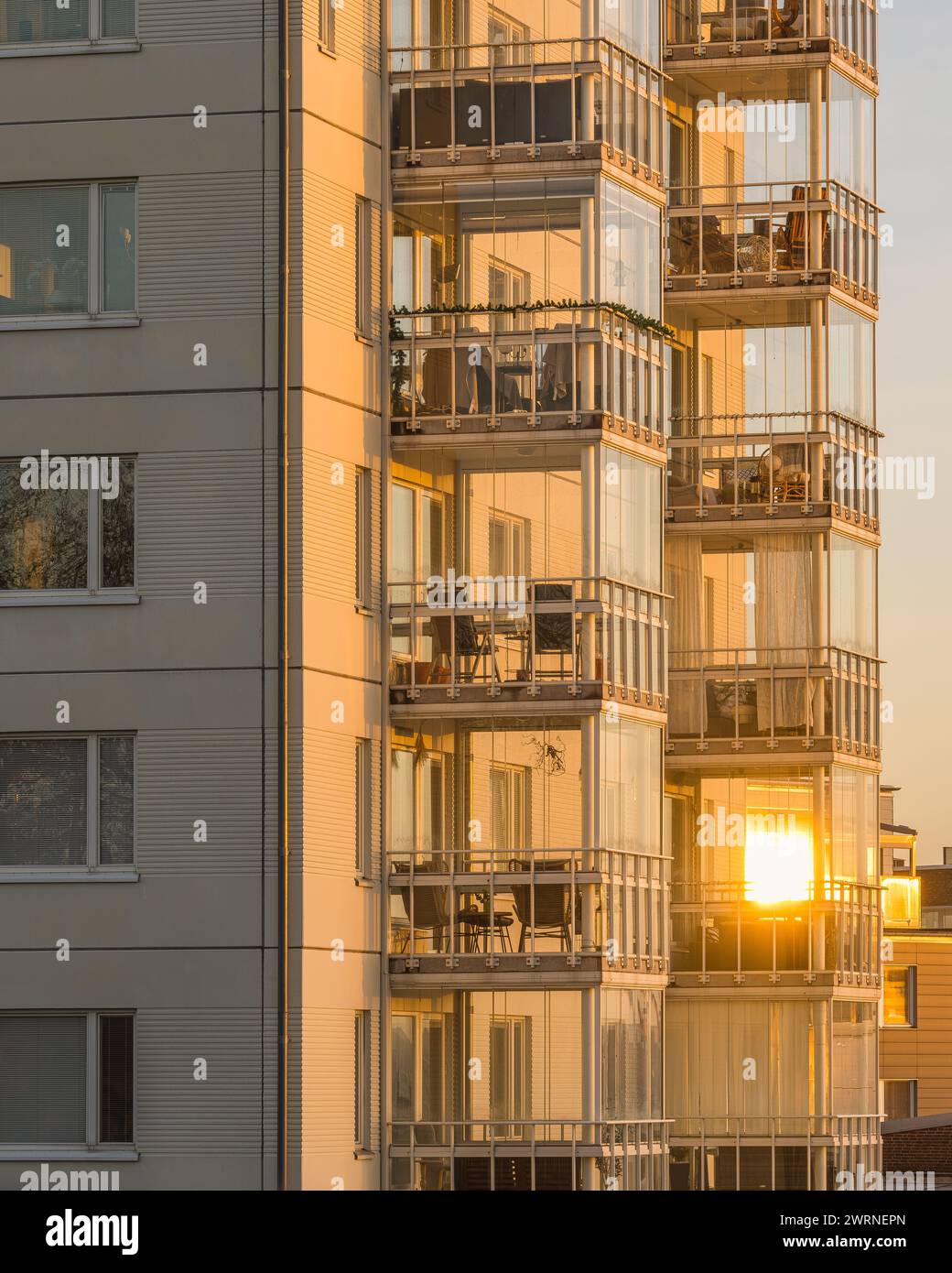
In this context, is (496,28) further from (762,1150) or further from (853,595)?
(762,1150)

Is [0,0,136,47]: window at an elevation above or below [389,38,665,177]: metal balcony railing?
above

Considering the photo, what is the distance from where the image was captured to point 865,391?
43.1 meters

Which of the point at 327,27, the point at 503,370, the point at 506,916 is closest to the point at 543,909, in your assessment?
the point at 506,916

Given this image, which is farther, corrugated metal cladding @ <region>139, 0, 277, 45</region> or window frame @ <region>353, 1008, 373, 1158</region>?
corrugated metal cladding @ <region>139, 0, 277, 45</region>

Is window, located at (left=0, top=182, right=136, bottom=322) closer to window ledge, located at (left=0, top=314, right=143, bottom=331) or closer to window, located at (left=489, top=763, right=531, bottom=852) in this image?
window ledge, located at (left=0, top=314, right=143, bottom=331)

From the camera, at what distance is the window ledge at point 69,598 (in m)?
33.7

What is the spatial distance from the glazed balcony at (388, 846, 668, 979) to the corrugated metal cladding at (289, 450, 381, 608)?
Result: 3.25 meters

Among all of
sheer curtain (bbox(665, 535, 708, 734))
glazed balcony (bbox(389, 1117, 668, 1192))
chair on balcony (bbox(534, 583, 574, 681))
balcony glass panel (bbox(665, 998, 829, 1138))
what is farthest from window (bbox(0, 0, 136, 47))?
balcony glass panel (bbox(665, 998, 829, 1138))

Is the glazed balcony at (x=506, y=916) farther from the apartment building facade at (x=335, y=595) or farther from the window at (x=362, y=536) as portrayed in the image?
the window at (x=362, y=536)

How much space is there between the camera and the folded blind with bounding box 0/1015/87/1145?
108 ft

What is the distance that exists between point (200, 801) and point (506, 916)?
4059 mm

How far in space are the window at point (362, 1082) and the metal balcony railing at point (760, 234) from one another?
12.7 meters

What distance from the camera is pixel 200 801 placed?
33281 millimetres
